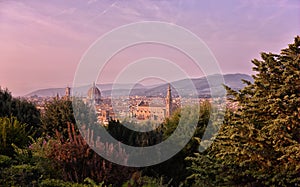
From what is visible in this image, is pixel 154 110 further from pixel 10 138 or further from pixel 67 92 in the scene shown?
pixel 10 138

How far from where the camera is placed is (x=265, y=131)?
5727mm

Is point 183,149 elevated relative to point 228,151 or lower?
lower

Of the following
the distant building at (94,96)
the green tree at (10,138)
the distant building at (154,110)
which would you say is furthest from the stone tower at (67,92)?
the distant building at (154,110)

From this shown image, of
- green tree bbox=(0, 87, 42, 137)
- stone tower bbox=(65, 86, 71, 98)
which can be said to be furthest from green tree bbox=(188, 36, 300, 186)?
green tree bbox=(0, 87, 42, 137)

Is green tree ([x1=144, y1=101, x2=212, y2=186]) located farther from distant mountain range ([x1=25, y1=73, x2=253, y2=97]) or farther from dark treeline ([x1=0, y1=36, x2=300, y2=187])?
distant mountain range ([x1=25, y1=73, x2=253, y2=97])

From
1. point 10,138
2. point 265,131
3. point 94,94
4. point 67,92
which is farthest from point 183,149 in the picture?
point 67,92

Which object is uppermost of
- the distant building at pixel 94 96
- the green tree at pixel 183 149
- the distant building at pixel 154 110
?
the distant building at pixel 94 96

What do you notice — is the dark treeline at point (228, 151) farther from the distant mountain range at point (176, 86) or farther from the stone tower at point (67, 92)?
the stone tower at point (67, 92)

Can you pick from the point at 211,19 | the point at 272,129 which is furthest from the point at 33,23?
the point at 272,129

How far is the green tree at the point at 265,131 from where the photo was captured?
214 inches

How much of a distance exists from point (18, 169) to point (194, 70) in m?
3.53

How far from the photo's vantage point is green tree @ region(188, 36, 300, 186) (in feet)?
17.8

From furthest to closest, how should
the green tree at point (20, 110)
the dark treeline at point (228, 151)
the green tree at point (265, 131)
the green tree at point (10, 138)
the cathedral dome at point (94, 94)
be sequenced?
the green tree at point (20, 110), the cathedral dome at point (94, 94), the green tree at point (10, 138), the green tree at point (265, 131), the dark treeline at point (228, 151)

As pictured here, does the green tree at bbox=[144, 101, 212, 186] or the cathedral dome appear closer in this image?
the green tree at bbox=[144, 101, 212, 186]
